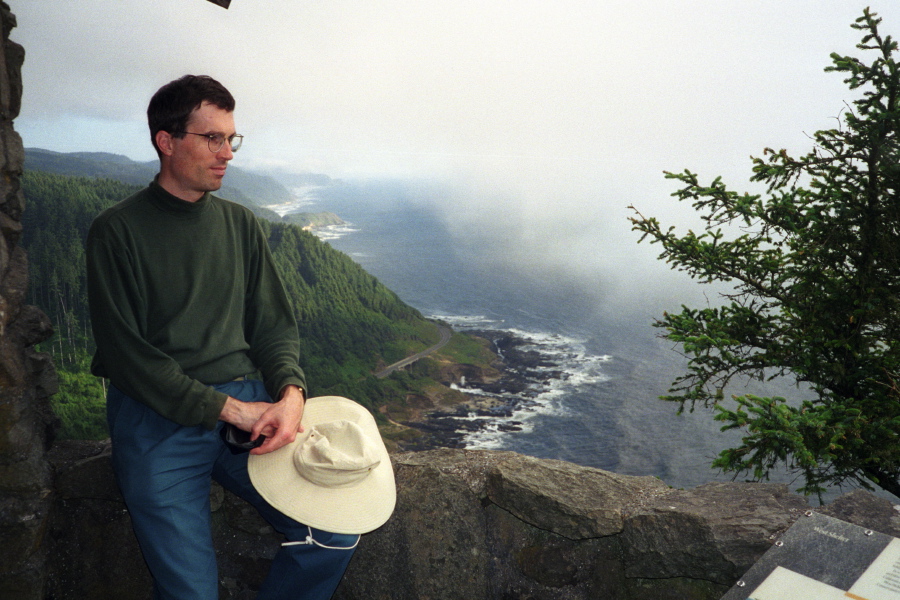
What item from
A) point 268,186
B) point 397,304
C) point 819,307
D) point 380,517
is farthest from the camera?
point 268,186

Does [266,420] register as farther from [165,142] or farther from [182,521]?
[165,142]

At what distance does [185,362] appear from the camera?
258cm

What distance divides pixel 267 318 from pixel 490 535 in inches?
58.3

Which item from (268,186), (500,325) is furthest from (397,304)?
(268,186)

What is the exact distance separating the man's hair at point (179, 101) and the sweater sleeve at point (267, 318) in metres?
0.55

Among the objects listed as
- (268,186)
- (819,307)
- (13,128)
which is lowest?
(268,186)

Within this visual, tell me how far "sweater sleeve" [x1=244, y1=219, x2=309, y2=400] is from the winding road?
70970mm

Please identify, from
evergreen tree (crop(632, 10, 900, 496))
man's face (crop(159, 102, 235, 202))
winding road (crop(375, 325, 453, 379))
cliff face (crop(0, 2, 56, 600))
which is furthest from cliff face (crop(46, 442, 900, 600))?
winding road (crop(375, 325, 453, 379))

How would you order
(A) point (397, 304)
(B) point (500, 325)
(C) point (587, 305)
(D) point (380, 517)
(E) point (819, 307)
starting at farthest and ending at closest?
(C) point (587, 305) → (B) point (500, 325) → (A) point (397, 304) → (E) point (819, 307) → (D) point (380, 517)

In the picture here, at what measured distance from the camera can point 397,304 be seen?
89.1m

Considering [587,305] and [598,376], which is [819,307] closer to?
[598,376]

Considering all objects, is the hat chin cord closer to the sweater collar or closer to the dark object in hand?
the dark object in hand

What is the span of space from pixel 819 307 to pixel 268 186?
159 metres

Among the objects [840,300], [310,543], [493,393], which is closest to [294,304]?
[493,393]
